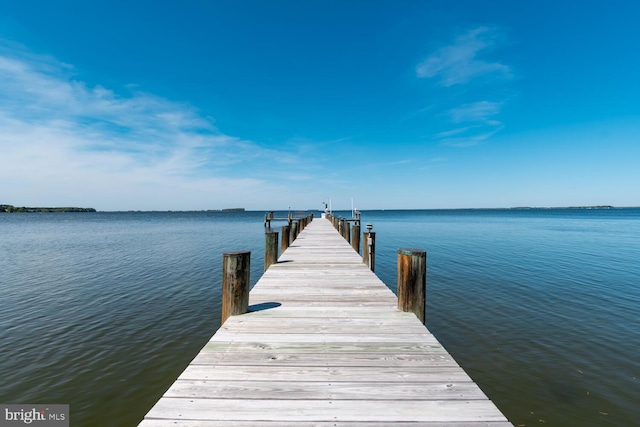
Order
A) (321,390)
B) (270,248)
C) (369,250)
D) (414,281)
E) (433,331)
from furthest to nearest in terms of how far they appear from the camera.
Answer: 1. (369,250)
2. (270,248)
3. (433,331)
4. (414,281)
5. (321,390)

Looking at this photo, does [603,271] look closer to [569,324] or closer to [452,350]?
[569,324]

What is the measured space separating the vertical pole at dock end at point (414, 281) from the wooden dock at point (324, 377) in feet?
0.72

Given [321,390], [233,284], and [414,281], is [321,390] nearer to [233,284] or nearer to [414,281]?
[233,284]

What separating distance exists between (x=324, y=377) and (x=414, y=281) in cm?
248

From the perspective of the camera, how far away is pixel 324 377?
3.00m

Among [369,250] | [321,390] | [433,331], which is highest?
[369,250]

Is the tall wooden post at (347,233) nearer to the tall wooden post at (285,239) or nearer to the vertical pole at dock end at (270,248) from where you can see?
the tall wooden post at (285,239)

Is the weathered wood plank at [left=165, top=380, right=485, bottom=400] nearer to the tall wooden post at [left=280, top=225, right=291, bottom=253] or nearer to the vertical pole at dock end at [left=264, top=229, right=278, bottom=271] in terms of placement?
the vertical pole at dock end at [left=264, top=229, right=278, bottom=271]

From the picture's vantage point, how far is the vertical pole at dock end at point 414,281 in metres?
4.79

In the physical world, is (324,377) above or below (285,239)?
below

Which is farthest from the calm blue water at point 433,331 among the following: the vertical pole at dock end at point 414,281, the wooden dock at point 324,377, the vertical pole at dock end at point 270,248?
the wooden dock at point 324,377

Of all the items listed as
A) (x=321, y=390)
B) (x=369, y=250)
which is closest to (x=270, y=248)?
(x=369, y=250)

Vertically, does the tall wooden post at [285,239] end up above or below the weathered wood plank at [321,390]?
above

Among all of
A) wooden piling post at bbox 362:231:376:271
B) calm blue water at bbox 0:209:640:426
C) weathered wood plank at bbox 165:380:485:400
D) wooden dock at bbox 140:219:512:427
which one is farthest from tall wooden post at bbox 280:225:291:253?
weathered wood plank at bbox 165:380:485:400
